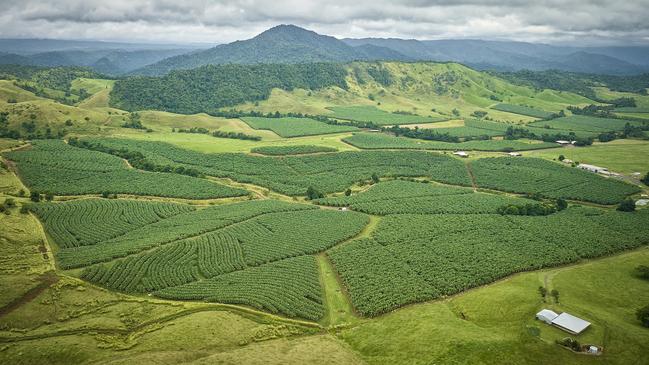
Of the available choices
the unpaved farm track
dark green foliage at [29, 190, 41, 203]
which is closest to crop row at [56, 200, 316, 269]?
the unpaved farm track

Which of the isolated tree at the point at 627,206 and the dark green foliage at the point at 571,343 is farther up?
the isolated tree at the point at 627,206

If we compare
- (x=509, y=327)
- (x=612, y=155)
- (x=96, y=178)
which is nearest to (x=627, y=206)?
(x=612, y=155)

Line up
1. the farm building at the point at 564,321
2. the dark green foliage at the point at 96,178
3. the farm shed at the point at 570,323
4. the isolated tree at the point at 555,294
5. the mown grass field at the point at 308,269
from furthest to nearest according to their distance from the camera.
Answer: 1. the dark green foliage at the point at 96,178
2. the isolated tree at the point at 555,294
3. the farm building at the point at 564,321
4. the farm shed at the point at 570,323
5. the mown grass field at the point at 308,269

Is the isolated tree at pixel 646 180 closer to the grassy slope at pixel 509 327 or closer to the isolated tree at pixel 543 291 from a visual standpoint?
the grassy slope at pixel 509 327

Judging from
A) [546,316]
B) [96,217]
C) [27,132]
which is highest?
[27,132]

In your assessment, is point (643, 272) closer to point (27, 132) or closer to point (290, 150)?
point (290, 150)

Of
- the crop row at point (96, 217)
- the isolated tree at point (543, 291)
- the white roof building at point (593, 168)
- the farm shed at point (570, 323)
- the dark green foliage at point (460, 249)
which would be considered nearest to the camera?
the farm shed at point (570, 323)

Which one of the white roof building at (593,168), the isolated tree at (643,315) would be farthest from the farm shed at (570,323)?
the white roof building at (593,168)

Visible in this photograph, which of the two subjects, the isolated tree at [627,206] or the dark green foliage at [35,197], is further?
the isolated tree at [627,206]
